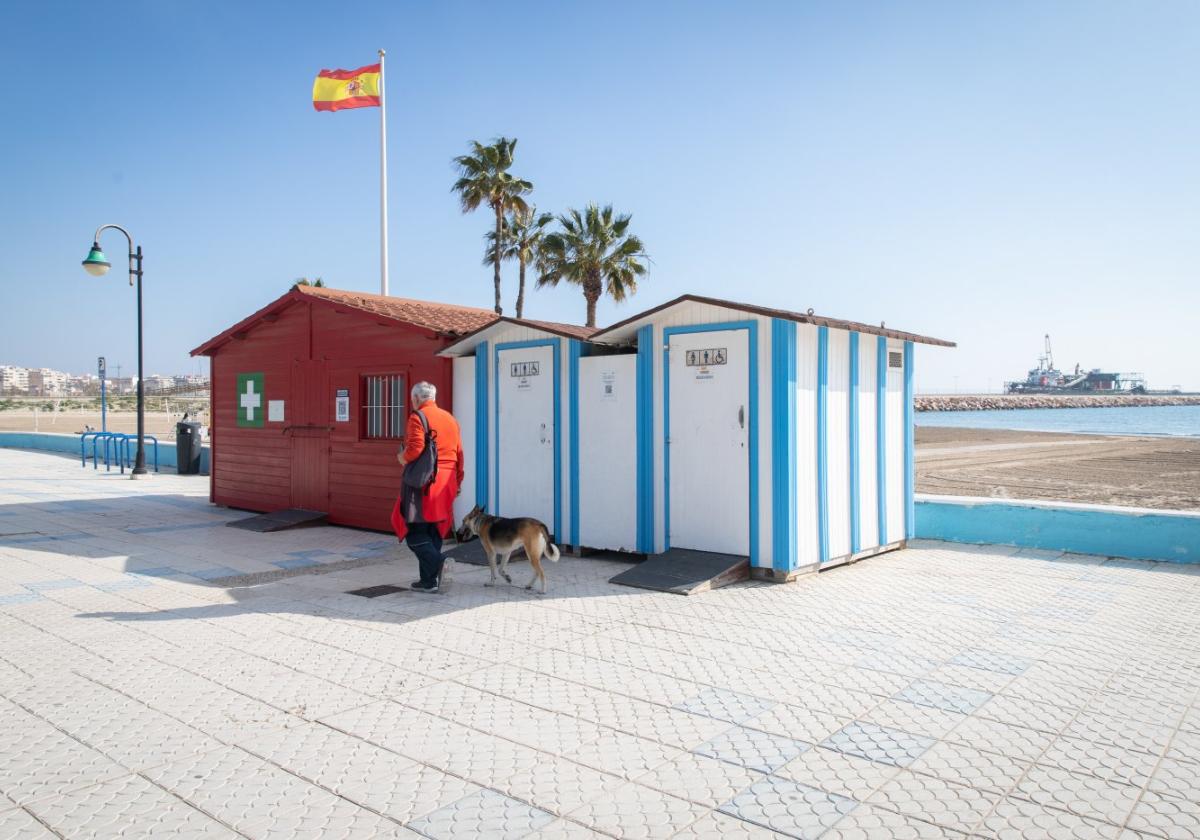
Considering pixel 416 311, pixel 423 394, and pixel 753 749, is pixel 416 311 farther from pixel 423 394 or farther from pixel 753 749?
pixel 753 749

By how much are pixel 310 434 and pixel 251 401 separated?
2165 mm

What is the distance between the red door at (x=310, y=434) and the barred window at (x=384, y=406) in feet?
2.92

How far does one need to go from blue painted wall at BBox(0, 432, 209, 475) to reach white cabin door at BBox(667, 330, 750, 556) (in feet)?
56.5

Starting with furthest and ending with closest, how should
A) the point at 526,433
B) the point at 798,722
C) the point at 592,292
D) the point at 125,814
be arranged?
1. the point at 592,292
2. the point at 526,433
3. the point at 798,722
4. the point at 125,814

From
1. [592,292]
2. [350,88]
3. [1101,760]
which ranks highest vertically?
[350,88]

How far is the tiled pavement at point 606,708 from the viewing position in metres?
3.47

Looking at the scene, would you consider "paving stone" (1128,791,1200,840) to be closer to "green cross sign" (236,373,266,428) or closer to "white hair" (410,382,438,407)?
"white hair" (410,382,438,407)

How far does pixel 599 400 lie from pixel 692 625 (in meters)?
3.46

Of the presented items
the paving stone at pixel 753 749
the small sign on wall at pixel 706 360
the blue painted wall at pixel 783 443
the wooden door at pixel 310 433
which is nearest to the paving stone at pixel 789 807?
the paving stone at pixel 753 749

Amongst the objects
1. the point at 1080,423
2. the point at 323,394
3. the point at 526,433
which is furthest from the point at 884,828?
the point at 1080,423

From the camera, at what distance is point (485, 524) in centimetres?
790

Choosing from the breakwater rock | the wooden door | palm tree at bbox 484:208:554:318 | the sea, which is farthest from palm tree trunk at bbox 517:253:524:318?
the breakwater rock

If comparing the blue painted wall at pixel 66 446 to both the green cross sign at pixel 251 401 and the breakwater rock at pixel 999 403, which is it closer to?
the green cross sign at pixel 251 401

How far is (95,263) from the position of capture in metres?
17.1
